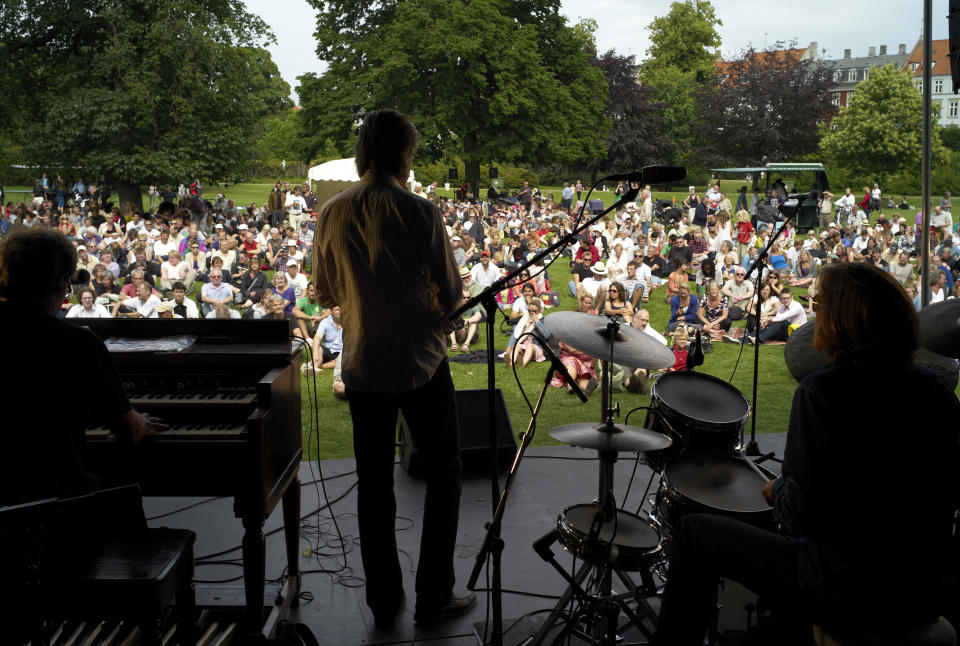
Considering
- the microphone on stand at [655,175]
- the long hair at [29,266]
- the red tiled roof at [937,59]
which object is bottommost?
the long hair at [29,266]

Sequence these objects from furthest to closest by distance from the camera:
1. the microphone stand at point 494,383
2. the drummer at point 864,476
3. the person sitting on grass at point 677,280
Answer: the person sitting on grass at point 677,280, the microphone stand at point 494,383, the drummer at point 864,476

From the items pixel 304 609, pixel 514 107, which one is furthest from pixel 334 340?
pixel 514 107

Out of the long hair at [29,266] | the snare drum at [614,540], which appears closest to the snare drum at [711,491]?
the snare drum at [614,540]

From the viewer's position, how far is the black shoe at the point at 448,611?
10.3 ft

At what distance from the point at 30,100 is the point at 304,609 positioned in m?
27.9

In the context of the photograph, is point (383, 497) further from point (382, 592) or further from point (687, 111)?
point (687, 111)

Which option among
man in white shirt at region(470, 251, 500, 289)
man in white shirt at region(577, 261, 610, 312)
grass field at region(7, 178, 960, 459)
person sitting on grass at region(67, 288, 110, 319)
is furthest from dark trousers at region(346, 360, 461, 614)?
man in white shirt at region(470, 251, 500, 289)

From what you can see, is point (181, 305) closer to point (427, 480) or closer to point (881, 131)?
point (427, 480)

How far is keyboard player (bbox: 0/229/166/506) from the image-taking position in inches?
90.4

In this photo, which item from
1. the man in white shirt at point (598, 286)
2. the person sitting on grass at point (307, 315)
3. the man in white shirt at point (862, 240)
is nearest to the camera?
the person sitting on grass at point (307, 315)

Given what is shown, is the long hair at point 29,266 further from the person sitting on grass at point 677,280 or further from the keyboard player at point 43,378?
the person sitting on grass at point 677,280

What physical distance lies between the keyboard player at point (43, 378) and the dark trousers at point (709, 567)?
1748 millimetres

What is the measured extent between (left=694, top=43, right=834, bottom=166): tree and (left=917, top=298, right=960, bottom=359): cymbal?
3877 cm

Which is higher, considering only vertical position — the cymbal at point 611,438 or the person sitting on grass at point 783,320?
the cymbal at point 611,438
